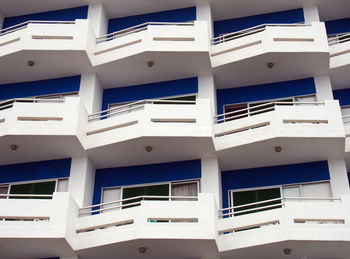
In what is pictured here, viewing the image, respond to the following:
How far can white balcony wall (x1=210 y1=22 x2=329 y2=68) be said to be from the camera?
832 inches

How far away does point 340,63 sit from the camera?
70.5ft

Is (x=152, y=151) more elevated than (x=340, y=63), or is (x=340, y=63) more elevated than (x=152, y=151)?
(x=340, y=63)

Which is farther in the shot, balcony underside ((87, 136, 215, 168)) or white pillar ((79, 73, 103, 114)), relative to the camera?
white pillar ((79, 73, 103, 114))

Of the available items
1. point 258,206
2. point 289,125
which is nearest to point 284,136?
point 289,125

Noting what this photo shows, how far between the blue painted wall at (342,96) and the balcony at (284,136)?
2.21m

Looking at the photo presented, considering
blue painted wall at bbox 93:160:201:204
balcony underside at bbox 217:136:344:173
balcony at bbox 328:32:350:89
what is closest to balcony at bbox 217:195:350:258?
balcony underside at bbox 217:136:344:173

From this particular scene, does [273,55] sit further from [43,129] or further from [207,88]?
[43,129]

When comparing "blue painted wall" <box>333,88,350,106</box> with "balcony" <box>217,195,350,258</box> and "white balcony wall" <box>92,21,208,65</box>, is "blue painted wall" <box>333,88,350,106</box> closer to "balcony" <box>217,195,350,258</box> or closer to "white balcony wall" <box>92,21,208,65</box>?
"white balcony wall" <box>92,21,208,65</box>

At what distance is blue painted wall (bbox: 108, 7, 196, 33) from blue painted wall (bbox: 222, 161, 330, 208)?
7.12 m

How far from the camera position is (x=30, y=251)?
17.8 m

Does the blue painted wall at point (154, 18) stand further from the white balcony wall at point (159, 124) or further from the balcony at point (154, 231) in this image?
the balcony at point (154, 231)

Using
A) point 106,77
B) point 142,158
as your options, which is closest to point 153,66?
point 106,77

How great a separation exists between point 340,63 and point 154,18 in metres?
7.65

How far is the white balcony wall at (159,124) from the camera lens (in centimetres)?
1922
